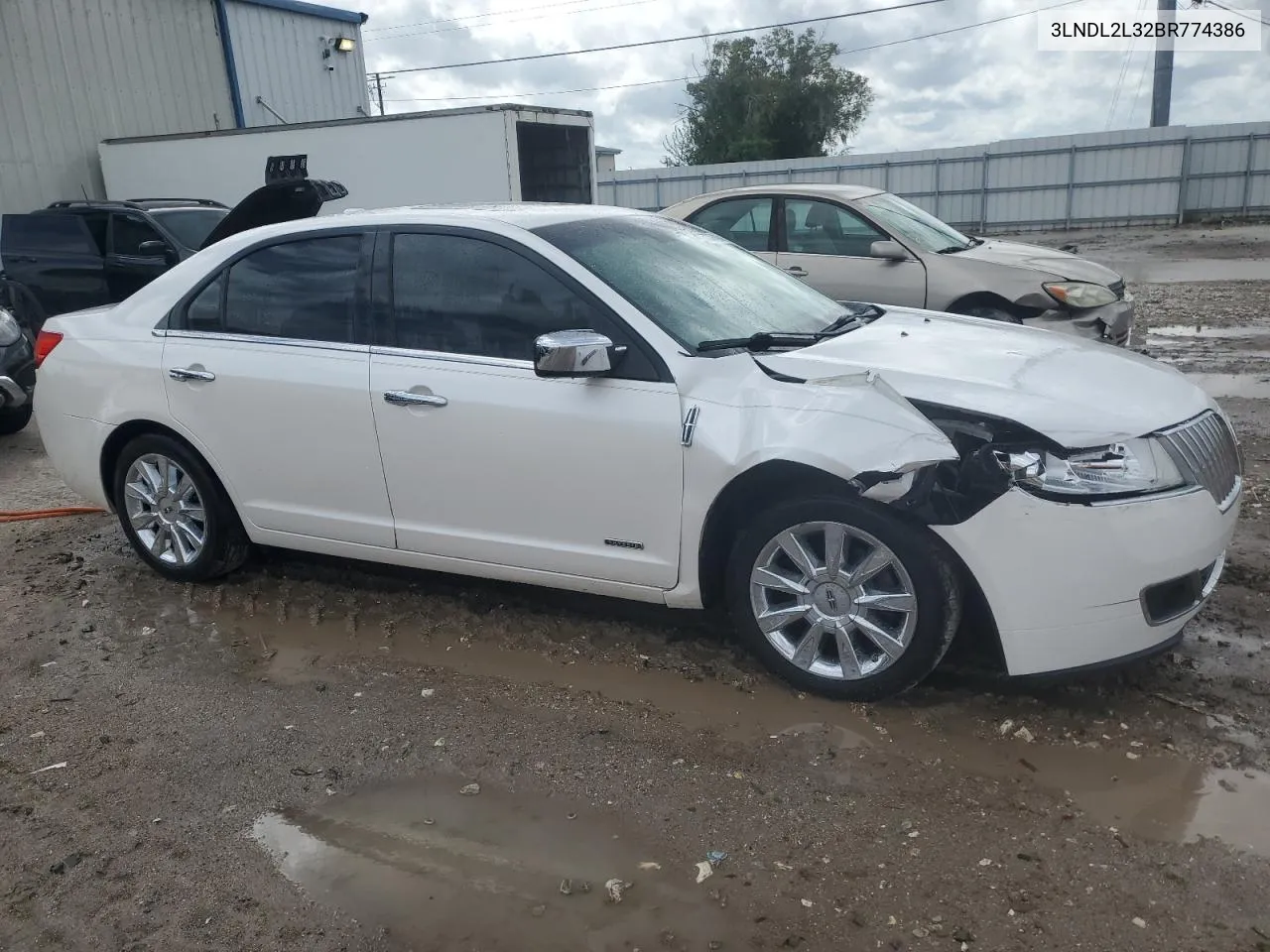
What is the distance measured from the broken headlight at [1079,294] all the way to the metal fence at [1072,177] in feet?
65.7

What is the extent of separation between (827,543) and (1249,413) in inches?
206

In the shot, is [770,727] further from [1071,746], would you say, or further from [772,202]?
[772,202]

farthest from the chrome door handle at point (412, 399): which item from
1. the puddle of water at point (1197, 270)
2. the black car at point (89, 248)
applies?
the puddle of water at point (1197, 270)

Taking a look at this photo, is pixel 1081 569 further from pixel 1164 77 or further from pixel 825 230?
pixel 1164 77

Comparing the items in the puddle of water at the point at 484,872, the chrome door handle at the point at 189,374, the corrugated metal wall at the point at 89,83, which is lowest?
the puddle of water at the point at 484,872

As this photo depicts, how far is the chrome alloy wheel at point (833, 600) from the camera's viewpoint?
3383mm

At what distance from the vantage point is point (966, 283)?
25.4ft

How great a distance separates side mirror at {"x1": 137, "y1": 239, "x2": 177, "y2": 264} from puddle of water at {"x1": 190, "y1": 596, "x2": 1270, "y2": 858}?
674 cm

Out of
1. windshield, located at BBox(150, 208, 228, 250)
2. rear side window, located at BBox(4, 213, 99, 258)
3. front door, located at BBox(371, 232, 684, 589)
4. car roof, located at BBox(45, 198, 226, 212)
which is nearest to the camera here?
front door, located at BBox(371, 232, 684, 589)

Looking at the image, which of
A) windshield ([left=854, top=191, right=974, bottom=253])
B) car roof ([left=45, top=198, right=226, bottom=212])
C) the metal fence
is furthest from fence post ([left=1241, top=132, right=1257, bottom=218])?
car roof ([left=45, top=198, right=226, bottom=212])

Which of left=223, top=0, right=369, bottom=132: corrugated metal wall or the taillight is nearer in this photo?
the taillight

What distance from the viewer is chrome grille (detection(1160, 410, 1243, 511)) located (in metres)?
3.29

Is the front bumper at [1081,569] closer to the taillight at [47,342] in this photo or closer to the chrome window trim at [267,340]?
the chrome window trim at [267,340]

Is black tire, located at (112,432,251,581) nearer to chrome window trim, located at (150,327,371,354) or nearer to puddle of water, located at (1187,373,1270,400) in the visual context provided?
chrome window trim, located at (150,327,371,354)
